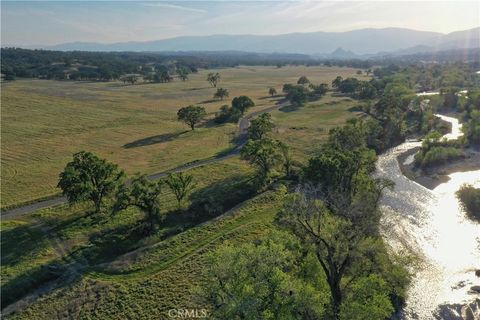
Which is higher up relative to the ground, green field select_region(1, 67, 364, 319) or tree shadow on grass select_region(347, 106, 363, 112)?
tree shadow on grass select_region(347, 106, 363, 112)

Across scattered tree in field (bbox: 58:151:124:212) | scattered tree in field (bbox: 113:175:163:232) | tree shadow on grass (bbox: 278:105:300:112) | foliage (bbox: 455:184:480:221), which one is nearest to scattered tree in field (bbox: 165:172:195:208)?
scattered tree in field (bbox: 113:175:163:232)

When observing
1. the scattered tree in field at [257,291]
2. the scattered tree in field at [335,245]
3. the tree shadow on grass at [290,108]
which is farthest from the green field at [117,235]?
the tree shadow on grass at [290,108]

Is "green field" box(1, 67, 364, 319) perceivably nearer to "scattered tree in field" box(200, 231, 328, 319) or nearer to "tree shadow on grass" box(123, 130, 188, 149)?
"tree shadow on grass" box(123, 130, 188, 149)

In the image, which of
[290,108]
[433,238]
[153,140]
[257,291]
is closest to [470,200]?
[433,238]

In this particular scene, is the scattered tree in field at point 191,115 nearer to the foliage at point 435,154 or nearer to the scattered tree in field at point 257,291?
the foliage at point 435,154

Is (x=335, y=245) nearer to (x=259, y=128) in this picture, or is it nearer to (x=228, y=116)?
(x=259, y=128)
